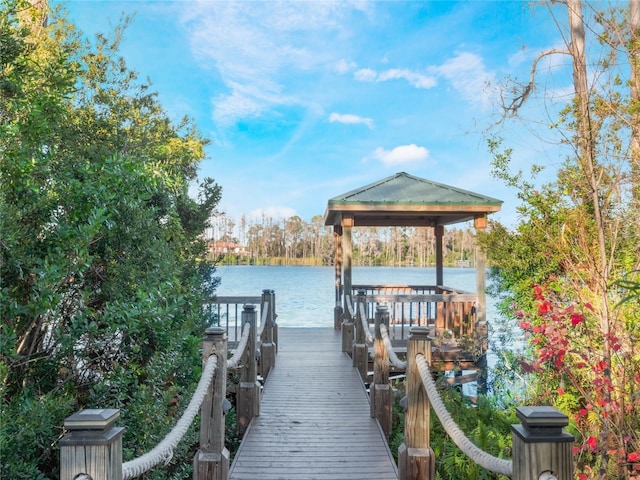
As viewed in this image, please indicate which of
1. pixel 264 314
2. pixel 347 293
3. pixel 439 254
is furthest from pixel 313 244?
pixel 264 314

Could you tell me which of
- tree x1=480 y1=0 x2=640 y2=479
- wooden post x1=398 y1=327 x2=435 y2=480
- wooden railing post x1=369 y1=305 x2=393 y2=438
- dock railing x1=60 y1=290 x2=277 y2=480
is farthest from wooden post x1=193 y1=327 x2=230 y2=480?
tree x1=480 y1=0 x2=640 y2=479

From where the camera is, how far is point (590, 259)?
4949mm

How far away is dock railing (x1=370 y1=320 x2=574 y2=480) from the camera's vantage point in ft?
4.67

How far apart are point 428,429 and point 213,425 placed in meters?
1.68

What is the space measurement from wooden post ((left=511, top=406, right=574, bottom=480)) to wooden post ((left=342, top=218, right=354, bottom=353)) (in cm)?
630

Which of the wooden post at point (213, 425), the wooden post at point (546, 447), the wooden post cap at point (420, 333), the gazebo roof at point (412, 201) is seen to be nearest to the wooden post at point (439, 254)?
the gazebo roof at point (412, 201)

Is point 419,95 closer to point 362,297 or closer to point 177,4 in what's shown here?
point 177,4

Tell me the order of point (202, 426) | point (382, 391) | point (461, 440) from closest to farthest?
point (461, 440) → point (202, 426) → point (382, 391)

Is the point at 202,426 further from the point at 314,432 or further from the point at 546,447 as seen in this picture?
the point at 546,447

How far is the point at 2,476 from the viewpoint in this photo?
2.35 meters

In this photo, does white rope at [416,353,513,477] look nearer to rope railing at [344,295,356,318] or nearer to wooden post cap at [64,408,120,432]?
wooden post cap at [64,408,120,432]

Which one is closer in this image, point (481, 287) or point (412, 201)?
point (481, 287)

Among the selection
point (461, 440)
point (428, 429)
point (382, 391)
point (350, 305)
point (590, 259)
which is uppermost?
point (590, 259)

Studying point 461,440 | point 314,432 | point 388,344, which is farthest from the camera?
point 314,432
